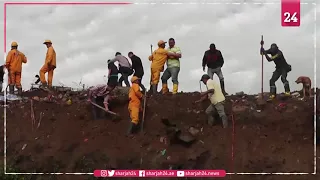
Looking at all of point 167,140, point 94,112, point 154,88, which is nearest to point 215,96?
point 167,140

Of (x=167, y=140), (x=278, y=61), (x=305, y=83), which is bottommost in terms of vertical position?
(x=167, y=140)

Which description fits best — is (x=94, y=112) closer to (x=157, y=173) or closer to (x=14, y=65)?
(x=157, y=173)

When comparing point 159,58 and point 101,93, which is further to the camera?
point 159,58

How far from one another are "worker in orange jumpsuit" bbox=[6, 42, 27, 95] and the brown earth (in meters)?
1.54

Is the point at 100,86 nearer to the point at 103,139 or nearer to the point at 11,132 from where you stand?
the point at 103,139

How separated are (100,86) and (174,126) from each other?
200cm

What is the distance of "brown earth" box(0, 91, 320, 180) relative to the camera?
992 centimetres

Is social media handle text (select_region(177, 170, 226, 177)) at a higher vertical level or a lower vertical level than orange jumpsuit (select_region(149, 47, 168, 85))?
lower

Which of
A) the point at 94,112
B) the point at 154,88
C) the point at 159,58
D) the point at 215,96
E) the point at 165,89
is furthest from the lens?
the point at 165,89

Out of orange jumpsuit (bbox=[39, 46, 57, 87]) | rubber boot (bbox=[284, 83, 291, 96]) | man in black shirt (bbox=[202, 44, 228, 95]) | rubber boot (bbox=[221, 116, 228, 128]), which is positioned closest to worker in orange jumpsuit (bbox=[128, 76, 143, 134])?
rubber boot (bbox=[221, 116, 228, 128])

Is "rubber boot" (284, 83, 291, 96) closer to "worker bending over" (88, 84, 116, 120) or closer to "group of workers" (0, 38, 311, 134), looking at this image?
"group of workers" (0, 38, 311, 134)

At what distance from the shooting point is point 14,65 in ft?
43.2

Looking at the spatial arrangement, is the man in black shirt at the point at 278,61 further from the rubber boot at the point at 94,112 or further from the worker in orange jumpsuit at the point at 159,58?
the rubber boot at the point at 94,112

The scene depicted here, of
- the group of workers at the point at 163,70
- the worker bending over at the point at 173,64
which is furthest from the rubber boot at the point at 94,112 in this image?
the worker bending over at the point at 173,64
